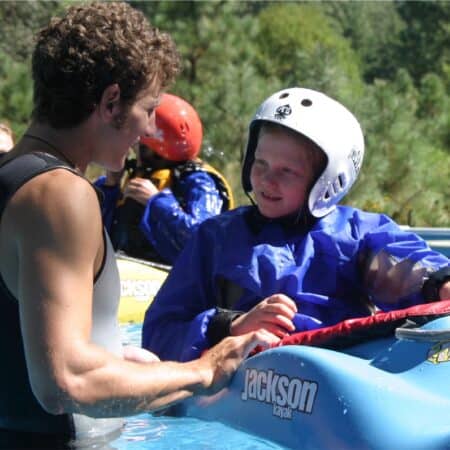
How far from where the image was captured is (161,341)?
11.7ft

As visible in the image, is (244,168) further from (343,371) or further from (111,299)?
(111,299)

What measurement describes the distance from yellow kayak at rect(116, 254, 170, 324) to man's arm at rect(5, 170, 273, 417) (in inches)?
166

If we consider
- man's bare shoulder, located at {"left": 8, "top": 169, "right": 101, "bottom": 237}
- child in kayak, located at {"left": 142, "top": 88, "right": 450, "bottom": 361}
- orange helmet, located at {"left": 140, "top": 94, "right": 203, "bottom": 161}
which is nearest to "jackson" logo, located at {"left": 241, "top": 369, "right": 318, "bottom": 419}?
child in kayak, located at {"left": 142, "top": 88, "right": 450, "bottom": 361}

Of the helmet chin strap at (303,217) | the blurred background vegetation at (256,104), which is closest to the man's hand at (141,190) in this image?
the helmet chin strap at (303,217)

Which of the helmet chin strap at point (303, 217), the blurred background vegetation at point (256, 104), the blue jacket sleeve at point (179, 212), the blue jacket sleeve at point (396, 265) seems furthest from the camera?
the blurred background vegetation at point (256, 104)

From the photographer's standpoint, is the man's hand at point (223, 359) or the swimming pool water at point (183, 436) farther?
the swimming pool water at point (183, 436)

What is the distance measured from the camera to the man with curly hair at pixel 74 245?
1.91 m

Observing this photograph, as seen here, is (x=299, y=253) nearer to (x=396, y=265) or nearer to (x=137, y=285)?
(x=396, y=265)

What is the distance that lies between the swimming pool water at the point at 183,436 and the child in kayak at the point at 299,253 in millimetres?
232

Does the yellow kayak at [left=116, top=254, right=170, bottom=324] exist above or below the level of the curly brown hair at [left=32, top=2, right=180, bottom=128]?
below

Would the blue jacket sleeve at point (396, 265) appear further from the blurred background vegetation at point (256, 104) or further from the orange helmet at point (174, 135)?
the blurred background vegetation at point (256, 104)

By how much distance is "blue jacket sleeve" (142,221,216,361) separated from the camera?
3527 mm

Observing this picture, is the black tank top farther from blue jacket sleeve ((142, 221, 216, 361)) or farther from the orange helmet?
the orange helmet

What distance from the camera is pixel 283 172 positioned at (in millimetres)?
3473
